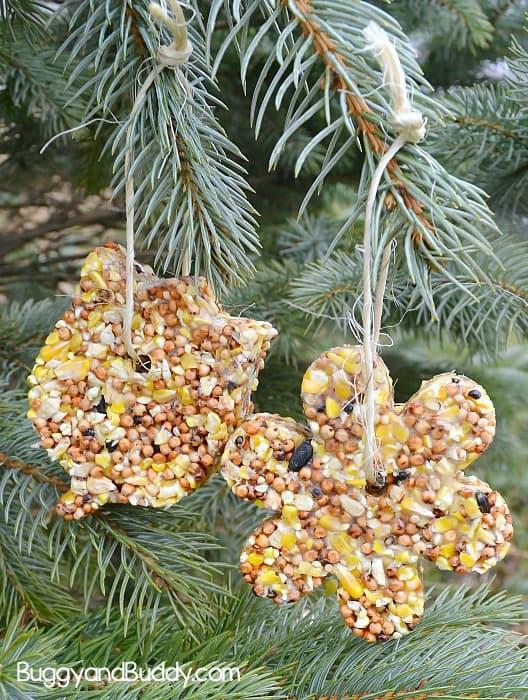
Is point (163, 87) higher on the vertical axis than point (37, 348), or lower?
higher

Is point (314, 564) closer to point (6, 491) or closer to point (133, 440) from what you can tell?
point (133, 440)

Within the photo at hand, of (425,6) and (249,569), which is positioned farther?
(425,6)

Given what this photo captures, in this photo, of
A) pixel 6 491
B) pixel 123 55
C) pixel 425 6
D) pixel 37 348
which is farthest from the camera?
pixel 425 6

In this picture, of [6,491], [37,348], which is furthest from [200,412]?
[37,348]

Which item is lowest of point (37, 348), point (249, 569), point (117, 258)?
point (37, 348)

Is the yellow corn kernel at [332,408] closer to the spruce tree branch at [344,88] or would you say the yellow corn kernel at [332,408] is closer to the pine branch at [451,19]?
the spruce tree branch at [344,88]

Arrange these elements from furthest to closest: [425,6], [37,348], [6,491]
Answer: [425,6], [37,348], [6,491]

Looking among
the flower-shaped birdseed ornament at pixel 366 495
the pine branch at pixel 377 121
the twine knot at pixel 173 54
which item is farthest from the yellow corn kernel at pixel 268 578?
the twine knot at pixel 173 54

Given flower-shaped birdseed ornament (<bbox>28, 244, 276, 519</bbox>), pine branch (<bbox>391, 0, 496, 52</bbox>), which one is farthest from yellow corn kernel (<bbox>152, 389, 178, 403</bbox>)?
pine branch (<bbox>391, 0, 496, 52</bbox>)

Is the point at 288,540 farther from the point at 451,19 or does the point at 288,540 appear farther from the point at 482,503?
the point at 451,19
